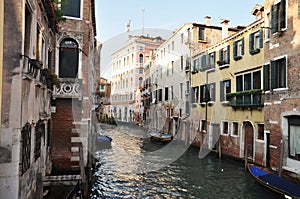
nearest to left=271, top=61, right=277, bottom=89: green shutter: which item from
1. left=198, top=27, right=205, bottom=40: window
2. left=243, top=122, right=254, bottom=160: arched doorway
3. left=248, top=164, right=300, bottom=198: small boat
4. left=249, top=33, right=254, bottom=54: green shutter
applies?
left=249, top=33, right=254, bottom=54: green shutter

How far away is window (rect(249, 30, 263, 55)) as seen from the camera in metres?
10.9

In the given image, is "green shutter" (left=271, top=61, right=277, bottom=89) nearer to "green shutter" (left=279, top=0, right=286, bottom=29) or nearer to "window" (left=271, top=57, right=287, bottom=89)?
"window" (left=271, top=57, right=287, bottom=89)

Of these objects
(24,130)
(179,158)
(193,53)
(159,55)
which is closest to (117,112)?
(159,55)

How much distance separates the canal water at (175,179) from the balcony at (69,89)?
310 cm

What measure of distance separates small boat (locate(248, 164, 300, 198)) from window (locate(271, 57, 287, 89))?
2952 millimetres

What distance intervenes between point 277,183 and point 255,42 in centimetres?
606

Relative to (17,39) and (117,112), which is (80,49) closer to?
(17,39)

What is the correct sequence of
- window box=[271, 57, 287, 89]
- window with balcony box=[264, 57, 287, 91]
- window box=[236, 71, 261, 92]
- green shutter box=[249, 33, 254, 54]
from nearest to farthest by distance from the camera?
window with balcony box=[264, 57, 287, 91] → window box=[271, 57, 287, 89] → window box=[236, 71, 261, 92] → green shutter box=[249, 33, 254, 54]

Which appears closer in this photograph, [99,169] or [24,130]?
[24,130]

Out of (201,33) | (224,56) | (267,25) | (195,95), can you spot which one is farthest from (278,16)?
(201,33)

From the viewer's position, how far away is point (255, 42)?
1136 centimetres

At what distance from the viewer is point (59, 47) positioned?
8695 mm

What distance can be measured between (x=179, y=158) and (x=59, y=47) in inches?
330

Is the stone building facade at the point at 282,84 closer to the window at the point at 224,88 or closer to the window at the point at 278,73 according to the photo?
the window at the point at 278,73
